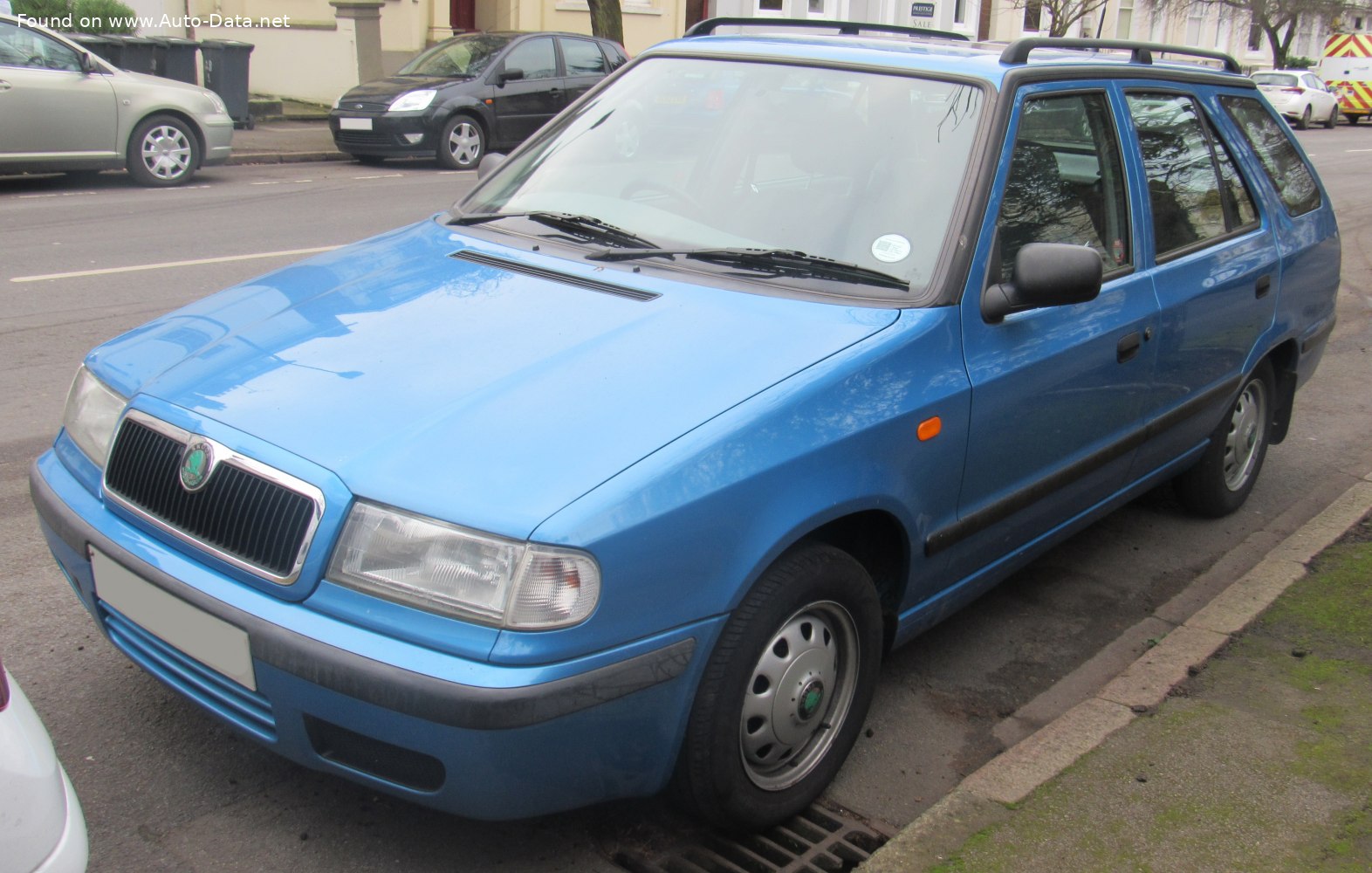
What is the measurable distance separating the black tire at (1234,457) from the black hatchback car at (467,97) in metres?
12.0

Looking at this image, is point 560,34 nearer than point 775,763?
No

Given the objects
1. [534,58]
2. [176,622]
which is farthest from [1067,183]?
[534,58]

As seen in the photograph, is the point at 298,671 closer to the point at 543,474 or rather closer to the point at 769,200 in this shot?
the point at 543,474

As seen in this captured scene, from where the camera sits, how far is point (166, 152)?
1302cm

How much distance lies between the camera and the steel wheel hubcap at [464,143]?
1576 cm

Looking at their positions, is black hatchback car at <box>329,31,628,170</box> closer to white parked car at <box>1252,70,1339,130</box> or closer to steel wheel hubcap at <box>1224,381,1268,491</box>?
steel wheel hubcap at <box>1224,381,1268,491</box>

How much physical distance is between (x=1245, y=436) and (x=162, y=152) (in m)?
11.1

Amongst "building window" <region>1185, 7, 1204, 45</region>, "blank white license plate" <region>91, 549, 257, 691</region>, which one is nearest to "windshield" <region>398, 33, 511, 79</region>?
"blank white license plate" <region>91, 549, 257, 691</region>

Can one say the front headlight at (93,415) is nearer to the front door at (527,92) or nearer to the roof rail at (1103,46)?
the roof rail at (1103,46)

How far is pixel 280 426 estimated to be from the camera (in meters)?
2.71

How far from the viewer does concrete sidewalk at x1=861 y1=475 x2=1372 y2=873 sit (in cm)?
284

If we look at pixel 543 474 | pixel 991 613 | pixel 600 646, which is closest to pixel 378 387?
pixel 543 474

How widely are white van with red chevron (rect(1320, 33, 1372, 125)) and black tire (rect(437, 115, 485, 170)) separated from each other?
3362 cm

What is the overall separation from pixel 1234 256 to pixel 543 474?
10.2 feet
